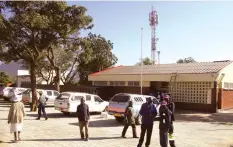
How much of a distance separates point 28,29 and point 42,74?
95.9ft

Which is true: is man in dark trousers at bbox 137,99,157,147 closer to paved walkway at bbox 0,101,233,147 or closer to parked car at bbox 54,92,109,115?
paved walkway at bbox 0,101,233,147

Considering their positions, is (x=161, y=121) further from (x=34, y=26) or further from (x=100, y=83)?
(x=100, y=83)

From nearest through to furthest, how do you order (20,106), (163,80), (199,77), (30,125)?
(20,106) < (30,125) < (199,77) < (163,80)

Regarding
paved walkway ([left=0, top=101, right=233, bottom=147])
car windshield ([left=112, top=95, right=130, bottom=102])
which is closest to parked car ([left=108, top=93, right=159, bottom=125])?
car windshield ([left=112, top=95, right=130, bottom=102])

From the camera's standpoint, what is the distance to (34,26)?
952 inches

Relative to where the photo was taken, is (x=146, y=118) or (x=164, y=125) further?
(x=146, y=118)

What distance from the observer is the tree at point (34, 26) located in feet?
79.5

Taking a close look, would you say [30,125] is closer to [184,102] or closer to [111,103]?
[111,103]

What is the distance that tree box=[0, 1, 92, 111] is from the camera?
24.2 metres

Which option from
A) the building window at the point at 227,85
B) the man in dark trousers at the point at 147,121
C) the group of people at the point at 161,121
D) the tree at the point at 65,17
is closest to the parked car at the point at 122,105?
the group of people at the point at 161,121

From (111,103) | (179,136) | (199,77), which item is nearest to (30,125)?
(111,103)

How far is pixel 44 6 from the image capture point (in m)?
25.6

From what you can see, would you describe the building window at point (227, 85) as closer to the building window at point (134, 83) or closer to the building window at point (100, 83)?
the building window at point (134, 83)

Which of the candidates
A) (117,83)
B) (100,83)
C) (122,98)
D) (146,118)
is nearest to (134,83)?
(117,83)
